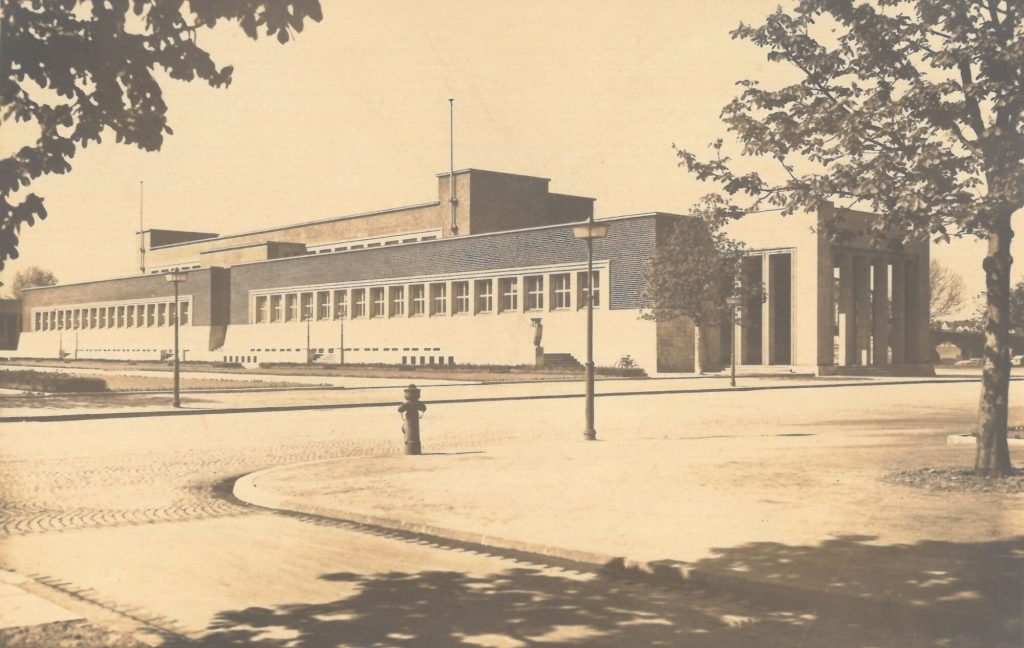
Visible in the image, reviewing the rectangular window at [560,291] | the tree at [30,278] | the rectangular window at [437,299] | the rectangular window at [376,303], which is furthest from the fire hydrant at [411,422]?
the tree at [30,278]

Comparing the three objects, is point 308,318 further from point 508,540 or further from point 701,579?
point 701,579

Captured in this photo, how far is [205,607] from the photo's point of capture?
6.67 meters

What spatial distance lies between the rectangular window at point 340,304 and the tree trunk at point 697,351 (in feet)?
97.3

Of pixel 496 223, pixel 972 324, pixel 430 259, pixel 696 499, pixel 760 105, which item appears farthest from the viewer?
pixel 972 324

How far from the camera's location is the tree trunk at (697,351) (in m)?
55.6

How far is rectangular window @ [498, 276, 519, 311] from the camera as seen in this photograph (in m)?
65.2

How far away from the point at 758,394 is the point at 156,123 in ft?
99.4

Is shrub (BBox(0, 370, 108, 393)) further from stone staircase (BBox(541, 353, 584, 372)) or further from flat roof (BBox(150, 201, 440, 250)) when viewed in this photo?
flat roof (BBox(150, 201, 440, 250))

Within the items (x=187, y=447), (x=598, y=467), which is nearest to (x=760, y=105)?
(x=598, y=467)

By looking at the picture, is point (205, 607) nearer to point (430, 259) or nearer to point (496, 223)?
point (430, 259)

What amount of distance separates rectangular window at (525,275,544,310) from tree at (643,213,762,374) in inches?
394

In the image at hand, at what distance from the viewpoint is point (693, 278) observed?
5341 centimetres

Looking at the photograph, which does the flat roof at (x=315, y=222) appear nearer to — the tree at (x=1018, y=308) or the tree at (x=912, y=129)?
the tree at (x=1018, y=308)

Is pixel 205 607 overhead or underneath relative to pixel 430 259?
underneath
